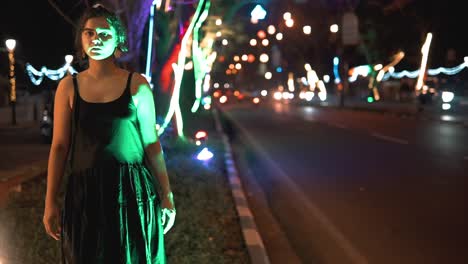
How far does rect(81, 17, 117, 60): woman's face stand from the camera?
3564 millimetres

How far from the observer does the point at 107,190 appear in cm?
354

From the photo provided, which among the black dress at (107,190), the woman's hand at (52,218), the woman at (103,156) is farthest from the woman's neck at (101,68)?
the woman's hand at (52,218)

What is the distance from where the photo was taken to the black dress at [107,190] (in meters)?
3.48

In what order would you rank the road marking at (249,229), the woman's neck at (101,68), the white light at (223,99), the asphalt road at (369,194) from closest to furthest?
the woman's neck at (101,68)
the road marking at (249,229)
the asphalt road at (369,194)
the white light at (223,99)

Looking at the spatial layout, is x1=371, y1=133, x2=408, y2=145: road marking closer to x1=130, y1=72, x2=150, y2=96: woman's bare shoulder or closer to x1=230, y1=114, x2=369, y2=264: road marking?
x1=230, y1=114, x2=369, y2=264: road marking

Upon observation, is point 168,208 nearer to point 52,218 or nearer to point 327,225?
point 52,218

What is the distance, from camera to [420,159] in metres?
14.7

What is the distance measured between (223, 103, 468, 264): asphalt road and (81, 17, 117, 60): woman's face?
400 cm

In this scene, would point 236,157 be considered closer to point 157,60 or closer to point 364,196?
point 157,60

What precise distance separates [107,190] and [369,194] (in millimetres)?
7552

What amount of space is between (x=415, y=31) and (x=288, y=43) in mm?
31910

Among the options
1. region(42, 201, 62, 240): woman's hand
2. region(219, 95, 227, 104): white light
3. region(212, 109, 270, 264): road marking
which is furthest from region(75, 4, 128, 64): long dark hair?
region(219, 95, 227, 104): white light

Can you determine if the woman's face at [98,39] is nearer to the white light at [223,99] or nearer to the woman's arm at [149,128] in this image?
the woman's arm at [149,128]

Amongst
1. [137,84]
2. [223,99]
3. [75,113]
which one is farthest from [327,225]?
[223,99]
